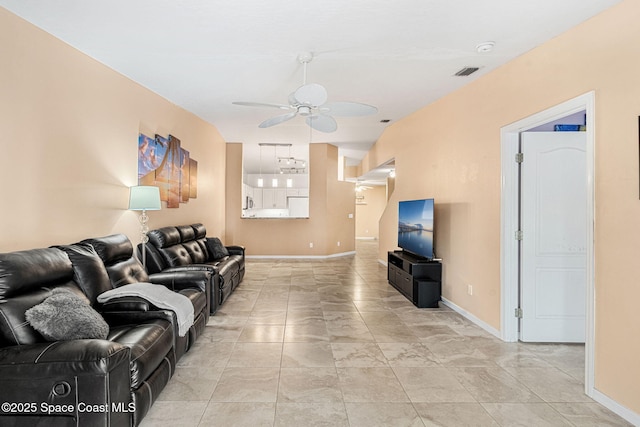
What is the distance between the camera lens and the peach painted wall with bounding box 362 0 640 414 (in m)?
2.21

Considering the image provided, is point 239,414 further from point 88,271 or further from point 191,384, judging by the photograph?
point 88,271

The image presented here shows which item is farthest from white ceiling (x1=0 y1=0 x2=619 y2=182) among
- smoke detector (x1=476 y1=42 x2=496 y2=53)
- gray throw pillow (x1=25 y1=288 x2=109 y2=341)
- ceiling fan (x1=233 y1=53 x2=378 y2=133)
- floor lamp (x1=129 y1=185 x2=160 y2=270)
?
gray throw pillow (x1=25 y1=288 x2=109 y2=341)

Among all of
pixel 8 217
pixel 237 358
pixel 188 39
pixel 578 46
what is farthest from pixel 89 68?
pixel 578 46

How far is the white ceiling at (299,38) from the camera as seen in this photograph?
2523 mm

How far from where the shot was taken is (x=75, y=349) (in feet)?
5.60

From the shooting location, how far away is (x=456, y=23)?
2.75 m

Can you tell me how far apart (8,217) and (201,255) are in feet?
9.43

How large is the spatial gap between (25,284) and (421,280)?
13.8ft

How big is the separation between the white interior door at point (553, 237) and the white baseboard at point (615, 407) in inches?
41.0

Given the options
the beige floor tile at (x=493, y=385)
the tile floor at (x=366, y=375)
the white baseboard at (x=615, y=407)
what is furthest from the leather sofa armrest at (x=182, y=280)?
the white baseboard at (x=615, y=407)

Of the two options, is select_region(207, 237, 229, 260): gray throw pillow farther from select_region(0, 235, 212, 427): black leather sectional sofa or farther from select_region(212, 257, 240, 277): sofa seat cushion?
select_region(0, 235, 212, 427): black leather sectional sofa

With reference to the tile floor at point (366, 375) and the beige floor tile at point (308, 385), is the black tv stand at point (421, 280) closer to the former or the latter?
the tile floor at point (366, 375)

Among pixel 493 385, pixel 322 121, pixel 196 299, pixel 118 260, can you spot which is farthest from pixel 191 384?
pixel 322 121

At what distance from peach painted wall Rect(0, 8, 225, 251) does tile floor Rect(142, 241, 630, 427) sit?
1.66 m
